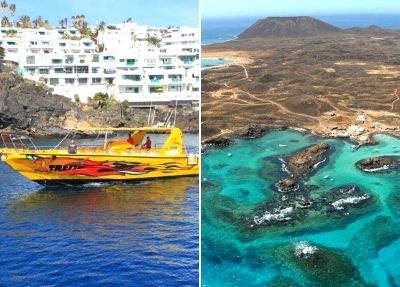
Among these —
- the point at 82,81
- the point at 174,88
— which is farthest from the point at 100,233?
the point at 82,81

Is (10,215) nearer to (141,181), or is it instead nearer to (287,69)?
(141,181)

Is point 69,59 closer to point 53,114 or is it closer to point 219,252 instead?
point 53,114

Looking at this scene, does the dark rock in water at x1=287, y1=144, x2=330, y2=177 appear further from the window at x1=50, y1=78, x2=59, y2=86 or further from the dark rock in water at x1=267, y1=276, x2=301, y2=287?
the window at x1=50, y1=78, x2=59, y2=86

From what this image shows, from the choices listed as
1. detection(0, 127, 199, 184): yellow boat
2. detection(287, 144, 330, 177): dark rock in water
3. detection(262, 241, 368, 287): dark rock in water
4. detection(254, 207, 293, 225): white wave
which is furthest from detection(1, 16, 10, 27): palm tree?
detection(262, 241, 368, 287): dark rock in water


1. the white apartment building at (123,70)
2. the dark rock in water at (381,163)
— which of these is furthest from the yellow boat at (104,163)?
the white apartment building at (123,70)

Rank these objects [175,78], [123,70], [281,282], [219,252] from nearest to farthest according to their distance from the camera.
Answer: [281,282], [219,252], [175,78], [123,70]

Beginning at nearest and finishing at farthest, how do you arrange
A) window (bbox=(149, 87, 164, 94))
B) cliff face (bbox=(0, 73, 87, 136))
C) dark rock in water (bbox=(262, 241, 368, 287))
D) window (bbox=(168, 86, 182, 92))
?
1. dark rock in water (bbox=(262, 241, 368, 287))
2. cliff face (bbox=(0, 73, 87, 136))
3. window (bbox=(149, 87, 164, 94))
4. window (bbox=(168, 86, 182, 92))
